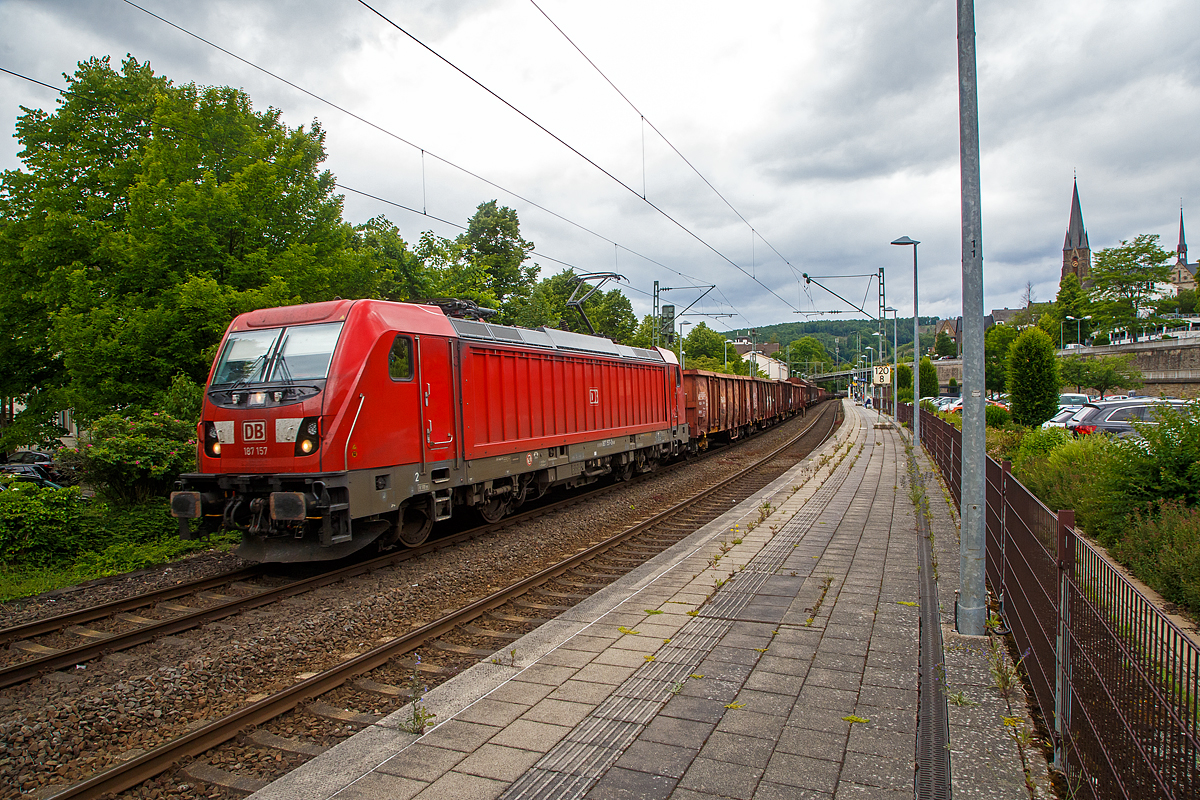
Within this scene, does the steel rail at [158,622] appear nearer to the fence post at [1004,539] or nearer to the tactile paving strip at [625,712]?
the tactile paving strip at [625,712]

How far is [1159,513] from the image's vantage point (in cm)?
791

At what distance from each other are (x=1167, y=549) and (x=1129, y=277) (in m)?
71.9

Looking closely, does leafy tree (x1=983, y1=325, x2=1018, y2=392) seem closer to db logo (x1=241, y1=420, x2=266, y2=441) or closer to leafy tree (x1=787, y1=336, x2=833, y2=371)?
db logo (x1=241, y1=420, x2=266, y2=441)

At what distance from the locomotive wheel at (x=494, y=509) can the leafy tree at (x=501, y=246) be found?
31380mm

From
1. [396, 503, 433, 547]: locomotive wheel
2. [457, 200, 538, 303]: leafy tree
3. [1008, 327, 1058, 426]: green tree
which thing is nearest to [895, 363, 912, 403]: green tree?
[457, 200, 538, 303]: leafy tree

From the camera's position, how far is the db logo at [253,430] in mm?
7445

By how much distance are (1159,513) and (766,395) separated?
28.1m

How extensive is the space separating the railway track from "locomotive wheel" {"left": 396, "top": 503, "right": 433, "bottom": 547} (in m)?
0.18

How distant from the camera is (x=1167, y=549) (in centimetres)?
676

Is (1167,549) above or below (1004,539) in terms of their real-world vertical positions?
below

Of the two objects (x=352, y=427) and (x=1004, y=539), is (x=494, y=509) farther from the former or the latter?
(x=1004, y=539)

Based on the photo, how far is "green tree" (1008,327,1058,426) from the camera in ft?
59.9

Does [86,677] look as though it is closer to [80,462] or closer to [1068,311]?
[80,462]

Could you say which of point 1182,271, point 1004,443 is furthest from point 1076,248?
point 1004,443
